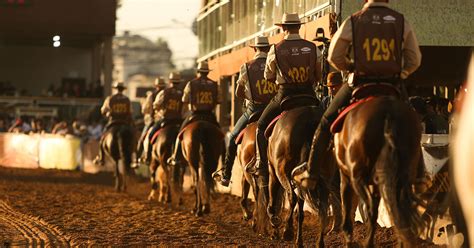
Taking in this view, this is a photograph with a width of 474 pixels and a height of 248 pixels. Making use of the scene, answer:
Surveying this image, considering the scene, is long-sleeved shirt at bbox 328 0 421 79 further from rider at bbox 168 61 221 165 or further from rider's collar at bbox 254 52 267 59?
rider at bbox 168 61 221 165

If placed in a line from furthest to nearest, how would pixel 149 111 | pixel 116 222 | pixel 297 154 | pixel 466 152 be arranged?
pixel 149 111
pixel 116 222
pixel 297 154
pixel 466 152

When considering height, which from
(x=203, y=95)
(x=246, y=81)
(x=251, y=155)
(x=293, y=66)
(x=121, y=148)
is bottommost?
(x=121, y=148)

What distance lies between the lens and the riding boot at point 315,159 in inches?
453

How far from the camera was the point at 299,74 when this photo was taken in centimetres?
1360

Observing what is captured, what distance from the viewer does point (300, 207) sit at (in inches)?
525

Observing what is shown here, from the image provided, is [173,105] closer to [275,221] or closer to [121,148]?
[121,148]

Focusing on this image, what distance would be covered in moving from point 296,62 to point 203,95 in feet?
22.1

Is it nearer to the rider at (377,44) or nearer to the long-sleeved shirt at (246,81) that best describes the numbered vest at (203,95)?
the long-sleeved shirt at (246,81)

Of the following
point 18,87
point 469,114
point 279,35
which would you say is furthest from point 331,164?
point 18,87

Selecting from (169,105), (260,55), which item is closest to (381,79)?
(260,55)

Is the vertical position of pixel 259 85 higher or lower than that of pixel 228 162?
higher

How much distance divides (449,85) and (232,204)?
294 inches

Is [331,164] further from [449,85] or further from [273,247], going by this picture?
[449,85]

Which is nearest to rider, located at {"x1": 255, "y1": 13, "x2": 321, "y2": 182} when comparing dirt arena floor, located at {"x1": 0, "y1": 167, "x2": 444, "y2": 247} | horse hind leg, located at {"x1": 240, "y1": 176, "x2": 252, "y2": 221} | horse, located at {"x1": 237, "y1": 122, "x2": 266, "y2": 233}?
horse, located at {"x1": 237, "y1": 122, "x2": 266, "y2": 233}
